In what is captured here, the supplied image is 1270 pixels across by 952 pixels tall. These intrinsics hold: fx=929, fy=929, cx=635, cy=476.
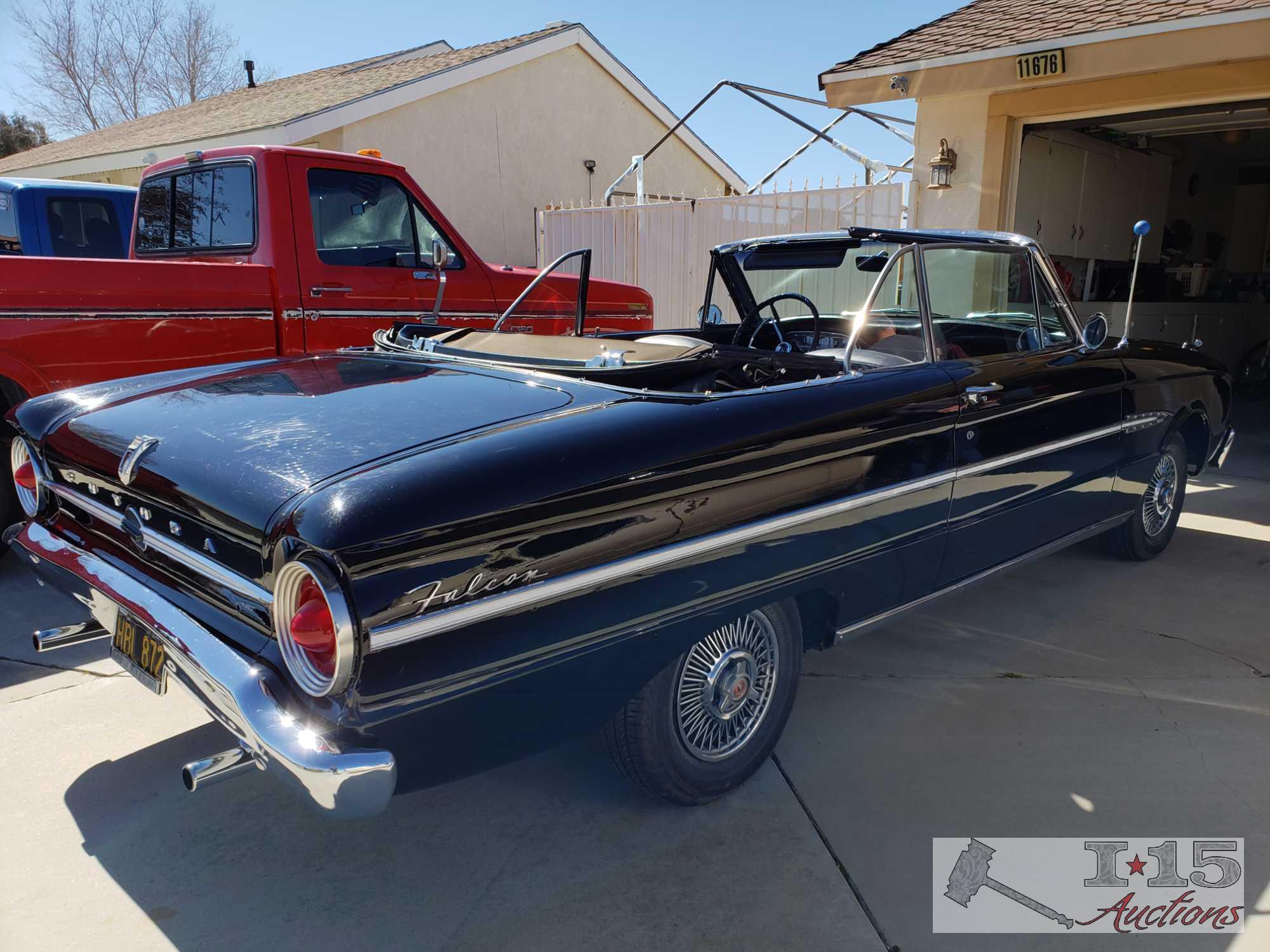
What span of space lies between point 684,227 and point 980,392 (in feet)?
23.1

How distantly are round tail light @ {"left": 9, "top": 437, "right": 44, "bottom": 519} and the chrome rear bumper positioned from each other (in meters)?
0.69

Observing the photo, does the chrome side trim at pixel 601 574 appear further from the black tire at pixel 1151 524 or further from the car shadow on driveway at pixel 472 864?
the black tire at pixel 1151 524

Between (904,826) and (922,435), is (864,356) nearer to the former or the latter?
(922,435)

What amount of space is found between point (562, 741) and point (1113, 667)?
2398mm

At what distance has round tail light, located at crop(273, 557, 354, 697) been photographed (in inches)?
65.8

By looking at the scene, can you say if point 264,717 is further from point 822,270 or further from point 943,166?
point 943,166

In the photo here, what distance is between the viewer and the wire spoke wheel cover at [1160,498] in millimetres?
4461

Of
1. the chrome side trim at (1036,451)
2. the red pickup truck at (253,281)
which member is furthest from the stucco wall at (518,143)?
the chrome side trim at (1036,451)

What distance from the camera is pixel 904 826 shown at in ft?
8.13

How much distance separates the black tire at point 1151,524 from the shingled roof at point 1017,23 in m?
3.22

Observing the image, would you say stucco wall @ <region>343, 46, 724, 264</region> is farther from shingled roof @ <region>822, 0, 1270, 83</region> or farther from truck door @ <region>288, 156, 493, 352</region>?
truck door @ <region>288, 156, 493, 352</region>

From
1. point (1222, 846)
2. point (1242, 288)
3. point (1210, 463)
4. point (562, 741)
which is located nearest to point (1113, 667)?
point (1222, 846)

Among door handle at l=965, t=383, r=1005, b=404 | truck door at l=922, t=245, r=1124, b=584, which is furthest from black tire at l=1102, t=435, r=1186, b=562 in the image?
door handle at l=965, t=383, r=1005, b=404

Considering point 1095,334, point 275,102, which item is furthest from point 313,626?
point 275,102
